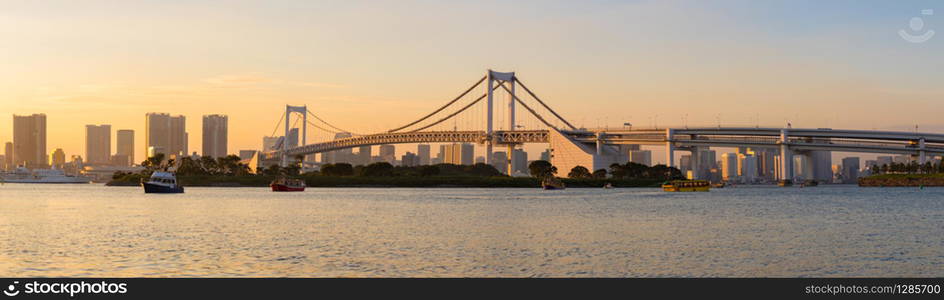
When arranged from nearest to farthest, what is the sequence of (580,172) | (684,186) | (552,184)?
(684,186)
(552,184)
(580,172)

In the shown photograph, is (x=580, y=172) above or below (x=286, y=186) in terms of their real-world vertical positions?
above

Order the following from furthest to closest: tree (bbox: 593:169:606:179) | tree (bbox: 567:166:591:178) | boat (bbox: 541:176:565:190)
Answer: tree (bbox: 567:166:591:178) < tree (bbox: 593:169:606:179) < boat (bbox: 541:176:565:190)

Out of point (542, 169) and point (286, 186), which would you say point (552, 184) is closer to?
point (542, 169)

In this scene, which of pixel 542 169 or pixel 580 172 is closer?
pixel 580 172

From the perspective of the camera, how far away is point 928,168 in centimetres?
14875

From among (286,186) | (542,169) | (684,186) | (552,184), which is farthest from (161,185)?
(542,169)

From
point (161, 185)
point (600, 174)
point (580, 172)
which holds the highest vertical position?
point (580, 172)

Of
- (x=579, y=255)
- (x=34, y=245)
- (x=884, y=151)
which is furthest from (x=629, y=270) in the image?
(x=884, y=151)

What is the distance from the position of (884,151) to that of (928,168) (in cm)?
2126

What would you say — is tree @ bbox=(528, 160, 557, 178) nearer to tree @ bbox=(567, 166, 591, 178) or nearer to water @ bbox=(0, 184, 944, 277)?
tree @ bbox=(567, 166, 591, 178)

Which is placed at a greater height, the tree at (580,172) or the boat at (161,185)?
the tree at (580,172)

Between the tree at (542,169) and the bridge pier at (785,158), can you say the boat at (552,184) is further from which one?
the bridge pier at (785,158)

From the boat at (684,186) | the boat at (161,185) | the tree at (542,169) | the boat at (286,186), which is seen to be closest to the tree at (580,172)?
the tree at (542,169)

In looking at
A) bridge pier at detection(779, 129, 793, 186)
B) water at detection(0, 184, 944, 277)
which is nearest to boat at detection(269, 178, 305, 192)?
water at detection(0, 184, 944, 277)
